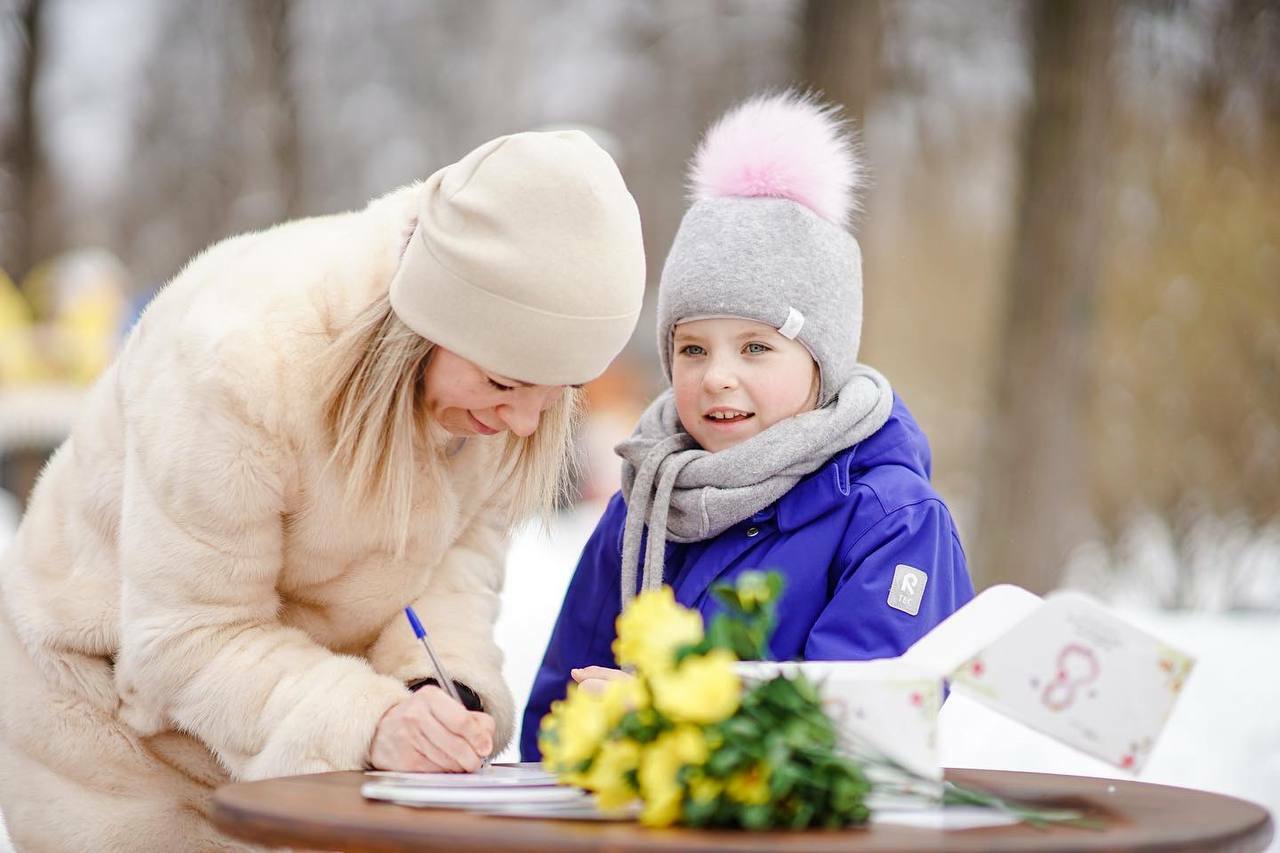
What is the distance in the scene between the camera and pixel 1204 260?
26.3ft

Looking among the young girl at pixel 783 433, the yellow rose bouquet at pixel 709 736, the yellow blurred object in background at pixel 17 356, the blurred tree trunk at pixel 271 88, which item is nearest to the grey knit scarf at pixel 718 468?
the young girl at pixel 783 433

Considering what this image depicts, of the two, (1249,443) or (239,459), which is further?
(1249,443)

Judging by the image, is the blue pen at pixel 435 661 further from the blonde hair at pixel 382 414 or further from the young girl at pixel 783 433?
the young girl at pixel 783 433

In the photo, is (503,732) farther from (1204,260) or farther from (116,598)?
(1204,260)

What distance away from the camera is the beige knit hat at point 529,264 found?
6.86 feet

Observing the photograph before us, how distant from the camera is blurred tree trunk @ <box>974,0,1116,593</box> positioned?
645 cm

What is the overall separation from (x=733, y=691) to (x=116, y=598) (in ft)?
4.40

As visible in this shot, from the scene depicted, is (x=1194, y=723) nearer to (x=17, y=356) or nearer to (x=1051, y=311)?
(x=1051, y=311)

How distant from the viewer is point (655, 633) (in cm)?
159

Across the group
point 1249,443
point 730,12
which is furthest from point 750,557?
point 730,12

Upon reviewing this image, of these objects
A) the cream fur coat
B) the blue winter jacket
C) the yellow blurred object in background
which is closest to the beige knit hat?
the cream fur coat

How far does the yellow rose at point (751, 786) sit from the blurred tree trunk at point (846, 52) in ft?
16.8

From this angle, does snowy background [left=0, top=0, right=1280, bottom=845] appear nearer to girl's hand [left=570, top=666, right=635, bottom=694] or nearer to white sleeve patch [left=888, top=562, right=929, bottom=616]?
girl's hand [left=570, top=666, right=635, bottom=694]

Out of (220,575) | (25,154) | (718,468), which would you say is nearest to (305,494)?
(220,575)
